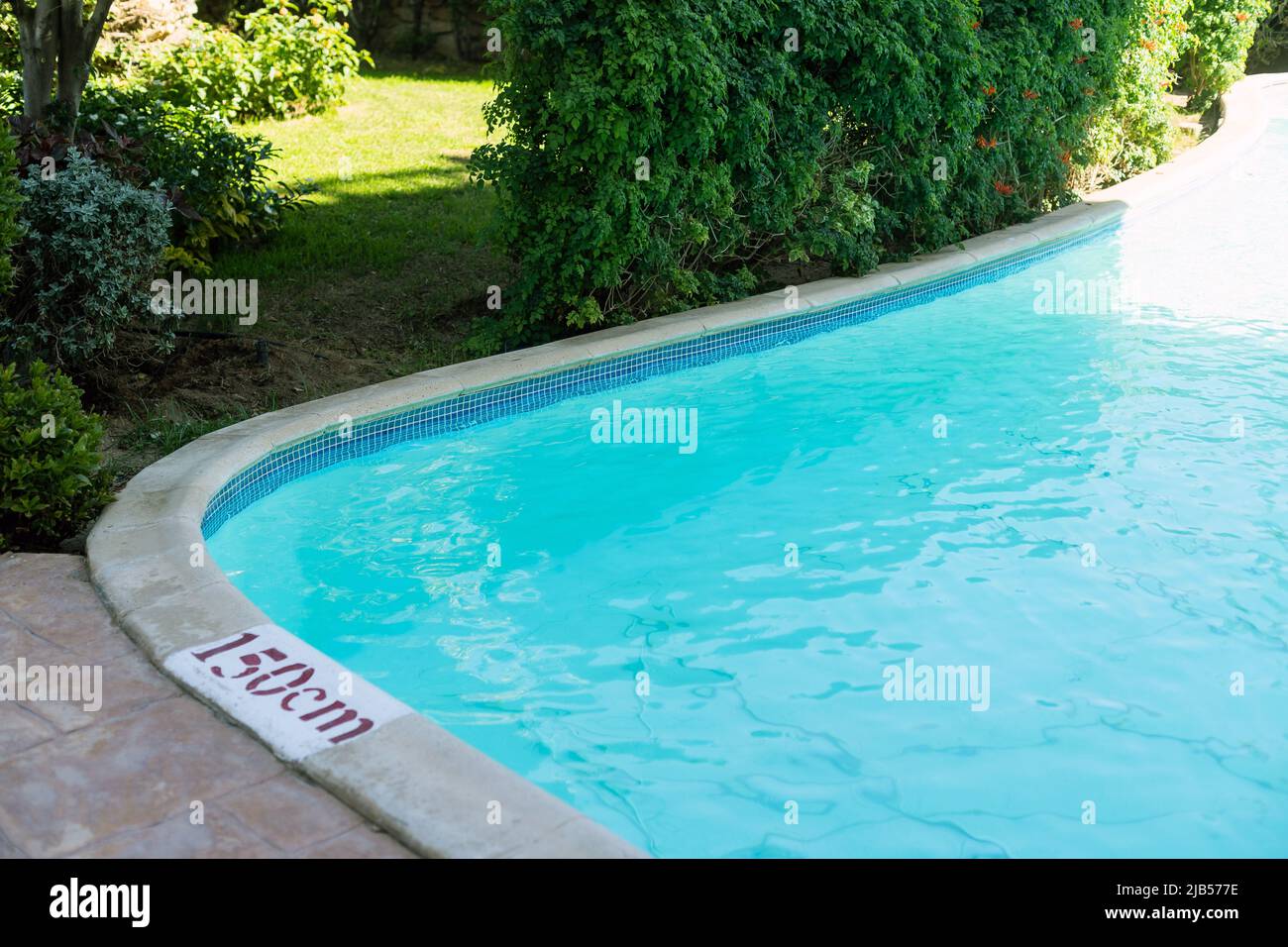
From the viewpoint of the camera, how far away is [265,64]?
1401 cm

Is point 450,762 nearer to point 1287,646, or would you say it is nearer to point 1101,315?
point 1287,646

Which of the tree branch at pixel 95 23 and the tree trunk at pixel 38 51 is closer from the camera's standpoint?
the tree branch at pixel 95 23

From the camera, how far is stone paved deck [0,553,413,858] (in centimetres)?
314

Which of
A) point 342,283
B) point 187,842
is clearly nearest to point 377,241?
point 342,283

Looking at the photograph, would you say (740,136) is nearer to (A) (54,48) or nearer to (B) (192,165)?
(B) (192,165)

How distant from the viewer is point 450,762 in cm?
344

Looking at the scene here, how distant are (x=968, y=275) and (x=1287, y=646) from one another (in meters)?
5.89

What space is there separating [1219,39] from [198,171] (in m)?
15.1

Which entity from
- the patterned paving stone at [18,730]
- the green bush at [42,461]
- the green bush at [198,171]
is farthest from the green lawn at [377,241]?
the patterned paving stone at [18,730]

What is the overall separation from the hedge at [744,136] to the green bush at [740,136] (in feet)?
0.05

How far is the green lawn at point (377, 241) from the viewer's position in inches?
326

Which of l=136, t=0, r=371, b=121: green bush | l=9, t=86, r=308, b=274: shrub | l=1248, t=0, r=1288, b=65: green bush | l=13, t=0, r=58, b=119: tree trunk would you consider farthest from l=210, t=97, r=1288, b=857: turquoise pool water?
l=1248, t=0, r=1288, b=65: green bush

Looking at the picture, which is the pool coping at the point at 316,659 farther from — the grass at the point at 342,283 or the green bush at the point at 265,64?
the green bush at the point at 265,64
